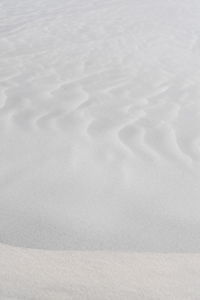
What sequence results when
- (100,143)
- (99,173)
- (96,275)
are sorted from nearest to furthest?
(96,275)
(99,173)
(100,143)

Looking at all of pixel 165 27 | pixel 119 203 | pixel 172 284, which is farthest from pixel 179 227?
pixel 165 27

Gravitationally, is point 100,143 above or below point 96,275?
above

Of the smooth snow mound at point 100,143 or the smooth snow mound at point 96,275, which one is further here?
the smooth snow mound at point 100,143

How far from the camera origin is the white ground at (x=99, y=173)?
4.82 feet

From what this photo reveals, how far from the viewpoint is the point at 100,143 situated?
2.52 meters

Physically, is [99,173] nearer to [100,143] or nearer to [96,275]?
[100,143]

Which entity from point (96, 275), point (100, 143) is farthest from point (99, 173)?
point (96, 275)

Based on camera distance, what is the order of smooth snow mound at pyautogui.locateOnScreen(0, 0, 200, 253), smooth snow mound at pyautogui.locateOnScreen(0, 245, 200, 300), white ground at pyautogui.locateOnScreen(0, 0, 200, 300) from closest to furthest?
smooth snow mound at pyautogui.locateOnScreen(0, 245, 200, 300) → white ground at pyautogui.locateOnScreen(0, 0, 200, 300) → smooth snow mound at pyautogui.locateOnScreen(0, 0, 200, 253)

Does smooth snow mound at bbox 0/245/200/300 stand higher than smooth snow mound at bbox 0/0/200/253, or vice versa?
smooth snow mound at bbox 0/0/200/253

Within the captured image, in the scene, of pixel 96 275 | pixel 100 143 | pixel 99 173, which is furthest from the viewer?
pixel 100 143

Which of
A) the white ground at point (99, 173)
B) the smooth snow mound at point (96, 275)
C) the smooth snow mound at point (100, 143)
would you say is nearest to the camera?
the smooth snow mound at point (96, 275)

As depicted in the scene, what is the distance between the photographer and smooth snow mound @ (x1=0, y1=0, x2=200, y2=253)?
178 centimetres

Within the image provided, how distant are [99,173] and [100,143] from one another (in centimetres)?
34

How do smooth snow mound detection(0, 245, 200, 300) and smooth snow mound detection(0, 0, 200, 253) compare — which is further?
smooth snow mound detection(0, 0, 200, 253)
